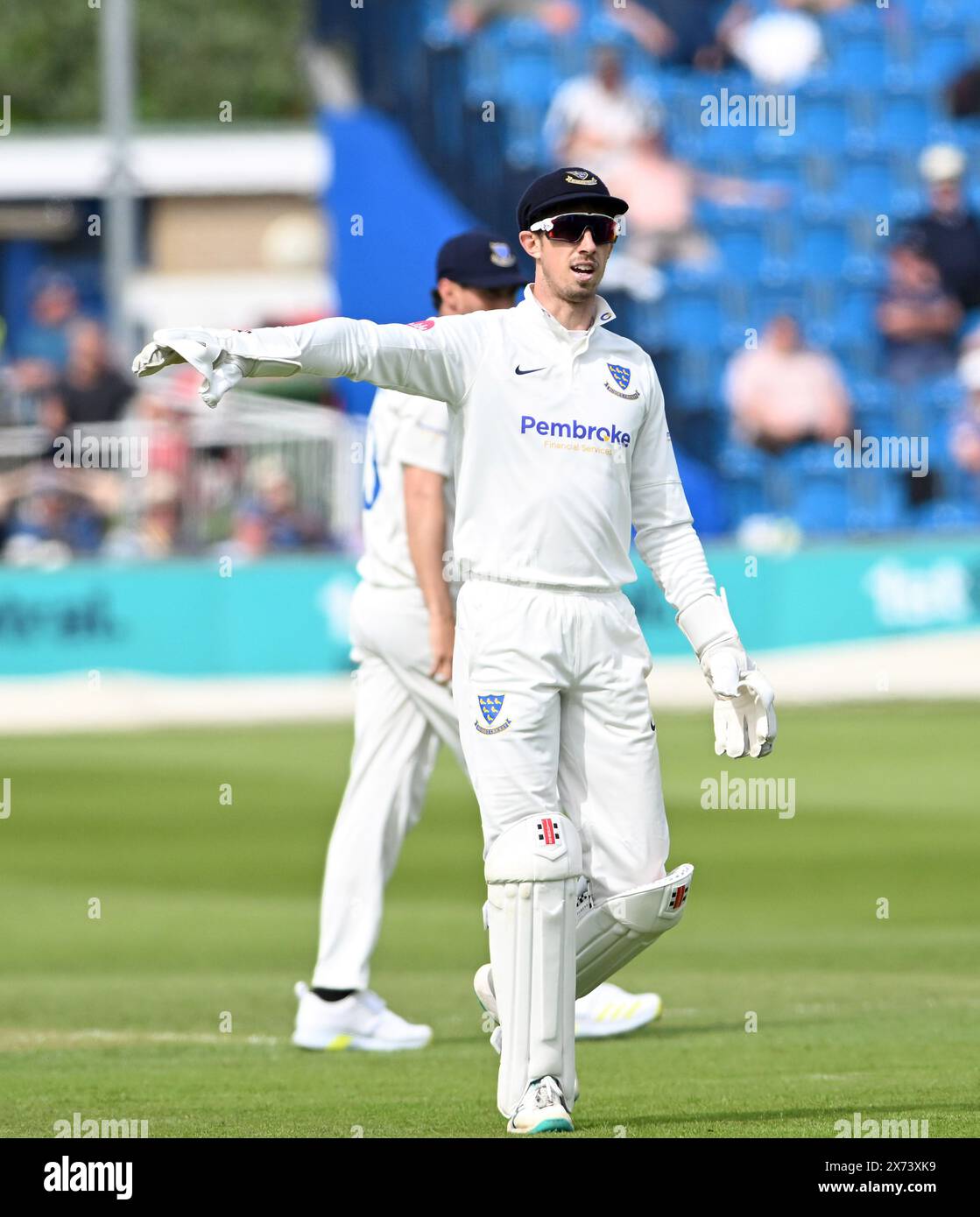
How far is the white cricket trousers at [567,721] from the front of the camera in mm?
5973

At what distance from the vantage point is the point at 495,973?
5.98 meters

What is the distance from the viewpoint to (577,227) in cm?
600

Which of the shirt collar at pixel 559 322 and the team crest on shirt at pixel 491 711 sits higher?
the shirt collar at pixel 559 322

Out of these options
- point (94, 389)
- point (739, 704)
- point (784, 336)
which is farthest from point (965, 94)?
point (739, 704)

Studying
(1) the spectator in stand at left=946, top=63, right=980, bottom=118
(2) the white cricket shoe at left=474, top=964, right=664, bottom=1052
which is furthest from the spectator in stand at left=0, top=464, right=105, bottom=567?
(2) the white cricket shoe at left=474, top=964, right=664, bottom=1052

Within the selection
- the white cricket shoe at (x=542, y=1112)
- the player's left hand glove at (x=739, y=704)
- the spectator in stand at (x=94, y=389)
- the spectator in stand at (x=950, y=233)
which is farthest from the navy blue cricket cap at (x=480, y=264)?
the spectator in stand at (x=950, y=233)

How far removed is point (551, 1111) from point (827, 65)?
70.4 feet

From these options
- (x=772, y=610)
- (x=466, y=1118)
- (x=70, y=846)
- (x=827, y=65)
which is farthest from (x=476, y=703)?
(x=827, y=65)

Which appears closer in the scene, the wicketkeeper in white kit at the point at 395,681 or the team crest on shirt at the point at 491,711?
the team crest on shirt at the point at 491,711

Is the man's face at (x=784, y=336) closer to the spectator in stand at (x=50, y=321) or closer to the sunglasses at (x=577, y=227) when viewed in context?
the spectator in stand at (x=50, y=321)

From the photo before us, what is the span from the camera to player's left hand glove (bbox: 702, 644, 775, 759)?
6.10 metres

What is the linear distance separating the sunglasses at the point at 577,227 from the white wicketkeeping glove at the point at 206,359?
842 millimetres

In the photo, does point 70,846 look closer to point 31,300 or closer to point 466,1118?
point 466,1118
